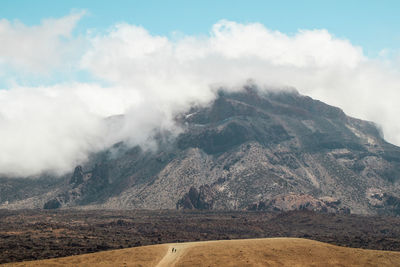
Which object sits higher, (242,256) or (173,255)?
(173,255)

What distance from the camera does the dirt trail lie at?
377 feet

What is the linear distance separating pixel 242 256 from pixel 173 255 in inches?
686

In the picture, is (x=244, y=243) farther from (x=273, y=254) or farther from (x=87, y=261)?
(x=87, y=261)

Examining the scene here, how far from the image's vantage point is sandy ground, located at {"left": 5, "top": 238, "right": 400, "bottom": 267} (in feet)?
367

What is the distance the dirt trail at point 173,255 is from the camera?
11488cm

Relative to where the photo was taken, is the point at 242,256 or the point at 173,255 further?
the point at 173,255

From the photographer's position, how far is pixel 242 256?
114312 mm

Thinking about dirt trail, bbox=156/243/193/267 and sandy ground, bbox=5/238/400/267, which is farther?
dirt trail, bbox=156/243/193/267

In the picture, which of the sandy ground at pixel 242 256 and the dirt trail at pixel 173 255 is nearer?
the sandy ground at pixel 242 256

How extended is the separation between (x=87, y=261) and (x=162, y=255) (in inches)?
691

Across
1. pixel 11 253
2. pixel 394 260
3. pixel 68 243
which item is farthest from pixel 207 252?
pixel 68 243

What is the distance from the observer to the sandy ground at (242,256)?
367 feet

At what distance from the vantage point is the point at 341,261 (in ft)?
371

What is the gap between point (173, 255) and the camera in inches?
4783
